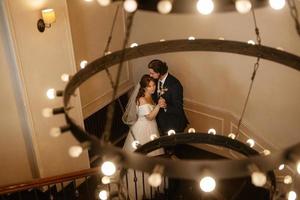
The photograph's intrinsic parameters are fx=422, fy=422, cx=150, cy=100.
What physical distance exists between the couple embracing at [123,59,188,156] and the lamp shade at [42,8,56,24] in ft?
5.45

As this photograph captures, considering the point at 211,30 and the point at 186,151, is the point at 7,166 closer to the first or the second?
the point at 186,151

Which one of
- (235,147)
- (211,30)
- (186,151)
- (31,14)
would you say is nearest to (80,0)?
(31,14)

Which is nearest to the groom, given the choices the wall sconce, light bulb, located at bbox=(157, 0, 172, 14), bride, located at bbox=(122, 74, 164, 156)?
bride, located at bbox=(122, 74, 164, 156)

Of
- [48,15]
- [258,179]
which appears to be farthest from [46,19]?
[258,179]

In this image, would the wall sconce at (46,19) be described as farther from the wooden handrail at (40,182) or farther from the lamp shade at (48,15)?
the wooden handrail at (40,182)

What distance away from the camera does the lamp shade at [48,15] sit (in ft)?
18.1

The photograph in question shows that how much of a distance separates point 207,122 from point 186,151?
67cm

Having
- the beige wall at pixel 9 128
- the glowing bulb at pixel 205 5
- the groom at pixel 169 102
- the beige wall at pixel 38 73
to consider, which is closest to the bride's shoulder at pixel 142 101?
the groom at pixel 169 102

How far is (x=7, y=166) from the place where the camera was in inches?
238

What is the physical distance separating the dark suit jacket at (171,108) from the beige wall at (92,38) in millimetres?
1167

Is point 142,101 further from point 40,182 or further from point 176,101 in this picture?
point 40,182

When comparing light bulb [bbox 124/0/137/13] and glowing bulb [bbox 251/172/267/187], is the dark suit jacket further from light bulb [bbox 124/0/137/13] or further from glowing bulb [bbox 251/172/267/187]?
glowing bulb [bbox 251/172/267/187]

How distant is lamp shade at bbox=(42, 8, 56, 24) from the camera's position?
5516mm

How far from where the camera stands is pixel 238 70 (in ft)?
22.6
